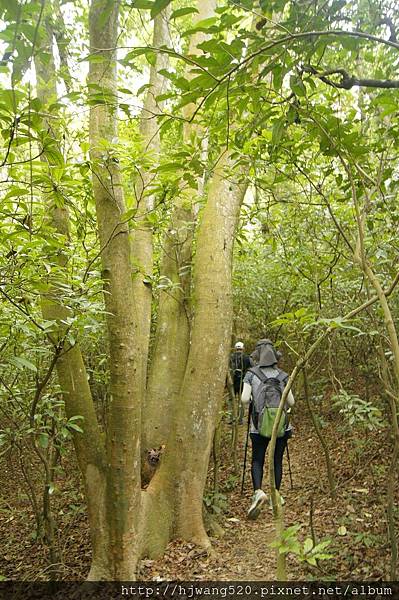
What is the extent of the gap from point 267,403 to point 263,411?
10cm

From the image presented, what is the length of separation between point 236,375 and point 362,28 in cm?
623

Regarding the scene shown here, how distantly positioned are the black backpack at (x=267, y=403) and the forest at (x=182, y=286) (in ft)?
2.01

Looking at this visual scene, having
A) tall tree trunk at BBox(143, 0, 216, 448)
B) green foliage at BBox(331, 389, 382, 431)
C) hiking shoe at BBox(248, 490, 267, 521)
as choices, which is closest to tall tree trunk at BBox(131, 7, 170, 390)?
tall tree trunk at BBox(143, 0, 216, 448)

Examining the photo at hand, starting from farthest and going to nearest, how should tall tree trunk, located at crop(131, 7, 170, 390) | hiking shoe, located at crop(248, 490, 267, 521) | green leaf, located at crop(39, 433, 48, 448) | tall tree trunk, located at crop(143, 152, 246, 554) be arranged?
tall tree trunk, located at crop(131, 7, 170, 390)
hiking shoe, located at crop(248, 490, 267, 521)
tall tree trunk, located at crop(143, 152, 246, 554)
green leaf, located at crop(39, 433, 48, 448)

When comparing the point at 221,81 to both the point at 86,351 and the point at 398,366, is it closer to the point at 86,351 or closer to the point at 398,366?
the point at 398,366

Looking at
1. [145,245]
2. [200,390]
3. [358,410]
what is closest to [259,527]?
[200,390]

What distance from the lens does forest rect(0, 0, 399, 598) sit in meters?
2.03

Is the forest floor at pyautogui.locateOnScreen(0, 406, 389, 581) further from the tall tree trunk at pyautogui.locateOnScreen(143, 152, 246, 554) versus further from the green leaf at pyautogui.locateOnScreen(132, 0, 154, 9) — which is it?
the green leaf at pyautogui.locateOnScreen(132, 0, 154, 9)

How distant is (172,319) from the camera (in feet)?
16.5

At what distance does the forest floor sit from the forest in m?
0.02

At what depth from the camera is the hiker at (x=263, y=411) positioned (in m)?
4.56

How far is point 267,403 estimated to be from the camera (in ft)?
15.4

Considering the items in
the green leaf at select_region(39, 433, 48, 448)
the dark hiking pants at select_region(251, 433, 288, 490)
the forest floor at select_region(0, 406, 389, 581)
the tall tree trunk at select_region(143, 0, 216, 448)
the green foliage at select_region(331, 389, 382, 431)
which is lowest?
the forest floor at select_region(0, 406, 389, 581)

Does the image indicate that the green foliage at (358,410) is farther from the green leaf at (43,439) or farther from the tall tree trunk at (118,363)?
the green leaf at (43,439)
